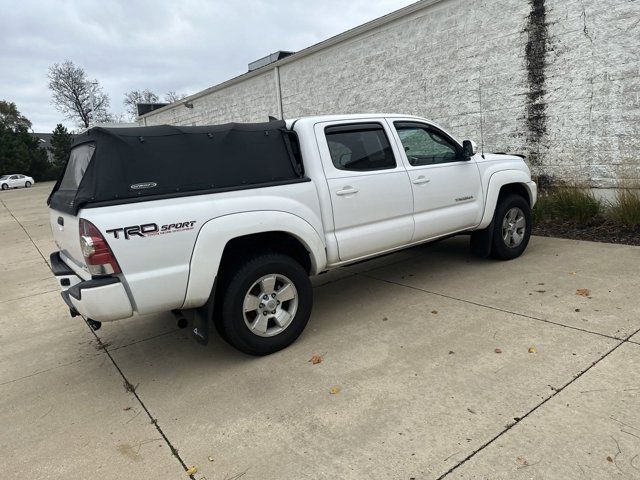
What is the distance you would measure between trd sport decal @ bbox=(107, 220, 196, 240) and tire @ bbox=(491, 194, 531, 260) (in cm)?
390

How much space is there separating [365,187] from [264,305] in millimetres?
→ 1448

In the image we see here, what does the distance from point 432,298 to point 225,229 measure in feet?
8.03

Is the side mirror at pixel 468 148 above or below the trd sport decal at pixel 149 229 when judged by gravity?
above

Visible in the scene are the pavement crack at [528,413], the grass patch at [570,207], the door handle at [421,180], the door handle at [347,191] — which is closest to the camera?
the pavement crack at [528,413]

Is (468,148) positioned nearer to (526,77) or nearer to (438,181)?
(438,181)

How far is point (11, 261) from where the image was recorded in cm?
879

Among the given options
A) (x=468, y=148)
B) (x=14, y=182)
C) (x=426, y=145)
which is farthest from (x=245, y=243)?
(x=14, y=182)

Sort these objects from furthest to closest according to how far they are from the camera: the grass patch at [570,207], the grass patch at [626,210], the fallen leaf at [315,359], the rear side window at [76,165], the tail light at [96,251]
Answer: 1. the grass patch at [570,207]
2. the grass patch at [626,210]
3. the fallen leaf at [315,359]
4. the rear side window at [76,165]
5. the tail light at [96,251]

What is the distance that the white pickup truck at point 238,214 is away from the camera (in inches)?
122

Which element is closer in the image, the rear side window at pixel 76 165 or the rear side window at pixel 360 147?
the rear side window at pixel 76 165

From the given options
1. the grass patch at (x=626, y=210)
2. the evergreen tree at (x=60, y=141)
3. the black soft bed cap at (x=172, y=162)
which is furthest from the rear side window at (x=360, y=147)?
the evergreen tree at (x=60, y=141)

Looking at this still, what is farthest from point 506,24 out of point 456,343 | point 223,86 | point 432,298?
point 223,86

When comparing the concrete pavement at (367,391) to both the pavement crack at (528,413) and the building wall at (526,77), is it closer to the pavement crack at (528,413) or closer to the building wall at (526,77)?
the pavement crack at (528,413)

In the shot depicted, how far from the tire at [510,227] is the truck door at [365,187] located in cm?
159
